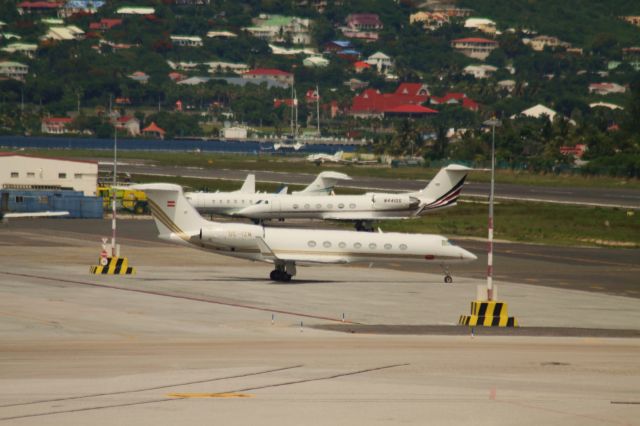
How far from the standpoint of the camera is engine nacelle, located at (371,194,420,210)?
9325 cm

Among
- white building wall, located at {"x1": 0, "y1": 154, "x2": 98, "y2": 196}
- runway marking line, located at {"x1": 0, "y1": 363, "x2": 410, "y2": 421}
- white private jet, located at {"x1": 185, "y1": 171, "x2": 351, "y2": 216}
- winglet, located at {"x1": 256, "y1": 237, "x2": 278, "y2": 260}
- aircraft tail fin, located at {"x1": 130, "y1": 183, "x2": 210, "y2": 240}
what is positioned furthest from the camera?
white building wall, located at {"x1": 0, "y1": 154, "x2": 98, "y2": 196}

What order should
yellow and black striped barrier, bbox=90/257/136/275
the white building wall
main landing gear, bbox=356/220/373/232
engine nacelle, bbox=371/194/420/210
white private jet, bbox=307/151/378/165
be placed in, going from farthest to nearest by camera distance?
white private jet, bbox=307/151/378/165, the white building wall, main landing gear, bbox=356/220/373/232, engine nacelle, bbox=371/194/420/210, yellow and black striped barrier, bbox=90/257/136/275

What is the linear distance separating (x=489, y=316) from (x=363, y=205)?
151 ft

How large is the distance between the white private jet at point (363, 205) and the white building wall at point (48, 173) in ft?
62.4

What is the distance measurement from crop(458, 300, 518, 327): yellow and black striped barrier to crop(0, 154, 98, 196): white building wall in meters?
64.4

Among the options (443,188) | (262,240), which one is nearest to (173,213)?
(262,240)

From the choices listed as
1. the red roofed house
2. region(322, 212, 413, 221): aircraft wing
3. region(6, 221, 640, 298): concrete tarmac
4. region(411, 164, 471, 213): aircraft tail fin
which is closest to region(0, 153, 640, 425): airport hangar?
region(6, 221, 640, 298): concrete tarmac

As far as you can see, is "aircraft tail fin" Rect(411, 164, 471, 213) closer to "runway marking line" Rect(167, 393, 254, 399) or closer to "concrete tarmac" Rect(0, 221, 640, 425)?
"concrete tarmac" Rect(0, 221, 640, 425)

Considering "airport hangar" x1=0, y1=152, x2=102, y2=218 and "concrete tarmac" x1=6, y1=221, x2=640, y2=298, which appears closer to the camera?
"concrete tarmac" x1=6, y1=221, x2=640, y2=298

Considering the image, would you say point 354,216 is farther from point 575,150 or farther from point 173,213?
point 575,150

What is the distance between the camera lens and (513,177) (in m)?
152

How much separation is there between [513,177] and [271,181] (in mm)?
29284

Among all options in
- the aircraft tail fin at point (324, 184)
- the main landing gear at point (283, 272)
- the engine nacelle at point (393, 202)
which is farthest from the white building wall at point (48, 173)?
the main landing gear at point (283, 272)

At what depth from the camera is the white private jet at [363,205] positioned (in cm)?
9362
